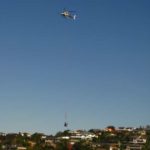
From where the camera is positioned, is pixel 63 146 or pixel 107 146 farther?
pixel 107 146

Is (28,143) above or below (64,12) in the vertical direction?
below

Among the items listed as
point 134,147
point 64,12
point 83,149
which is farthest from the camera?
point 134,147

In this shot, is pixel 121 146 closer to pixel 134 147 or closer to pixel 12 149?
pixel 134 147

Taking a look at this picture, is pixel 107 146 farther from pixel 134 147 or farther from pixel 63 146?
pixel 63 146

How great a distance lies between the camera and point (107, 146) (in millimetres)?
189250

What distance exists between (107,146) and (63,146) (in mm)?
28853

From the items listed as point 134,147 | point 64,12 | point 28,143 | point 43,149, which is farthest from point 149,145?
point 64,12

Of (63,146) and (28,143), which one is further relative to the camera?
(28,143)

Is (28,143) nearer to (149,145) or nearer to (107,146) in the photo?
(107,146)

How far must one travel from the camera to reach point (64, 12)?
6419cm

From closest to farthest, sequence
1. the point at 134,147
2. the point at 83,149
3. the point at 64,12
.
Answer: the point at 64,12
the point at 83,149
the point at 134,147

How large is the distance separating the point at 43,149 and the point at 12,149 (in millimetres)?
29705

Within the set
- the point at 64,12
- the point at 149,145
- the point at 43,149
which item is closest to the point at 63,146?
the point at 43,149

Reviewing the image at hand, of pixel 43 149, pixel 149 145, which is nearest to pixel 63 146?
pixel 43 149
